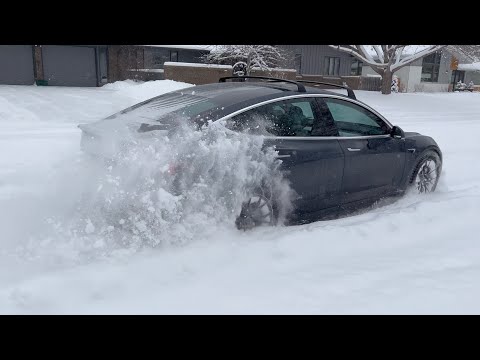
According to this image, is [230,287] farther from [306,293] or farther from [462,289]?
[462,289]

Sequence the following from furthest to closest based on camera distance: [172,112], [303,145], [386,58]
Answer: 1. [386,58]
2. [303,145]
3. [172,112]

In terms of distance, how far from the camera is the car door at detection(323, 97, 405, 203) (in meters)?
5.06

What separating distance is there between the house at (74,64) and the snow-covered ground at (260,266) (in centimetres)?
1851

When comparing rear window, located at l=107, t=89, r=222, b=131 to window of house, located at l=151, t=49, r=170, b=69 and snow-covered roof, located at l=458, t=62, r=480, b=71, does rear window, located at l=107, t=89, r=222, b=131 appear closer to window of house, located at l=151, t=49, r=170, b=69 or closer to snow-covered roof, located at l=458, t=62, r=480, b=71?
window of house, located at l=151, t=49, r=170, b=69

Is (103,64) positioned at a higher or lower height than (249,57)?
lower

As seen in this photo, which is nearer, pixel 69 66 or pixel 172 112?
pixel 172 112

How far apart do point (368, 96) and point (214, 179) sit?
80.4 feet

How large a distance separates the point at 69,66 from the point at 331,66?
19144mm

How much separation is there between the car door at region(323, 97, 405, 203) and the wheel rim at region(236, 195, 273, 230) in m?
1.03

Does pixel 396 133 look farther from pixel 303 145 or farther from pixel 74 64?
pixel 74 64

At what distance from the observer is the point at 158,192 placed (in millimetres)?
3977

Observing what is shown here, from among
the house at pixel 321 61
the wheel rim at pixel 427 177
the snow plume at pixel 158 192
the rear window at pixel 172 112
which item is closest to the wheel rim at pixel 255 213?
the snow plume at pixel 158 192

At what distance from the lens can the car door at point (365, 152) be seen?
16.6 ft

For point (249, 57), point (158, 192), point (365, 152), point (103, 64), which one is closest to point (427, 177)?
point (365, 152)
